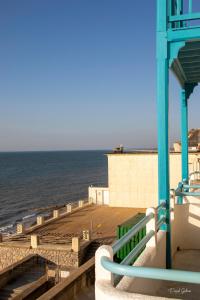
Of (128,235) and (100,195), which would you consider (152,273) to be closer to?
(128,235)

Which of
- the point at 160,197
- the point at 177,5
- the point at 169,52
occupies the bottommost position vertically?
the point at 160,197

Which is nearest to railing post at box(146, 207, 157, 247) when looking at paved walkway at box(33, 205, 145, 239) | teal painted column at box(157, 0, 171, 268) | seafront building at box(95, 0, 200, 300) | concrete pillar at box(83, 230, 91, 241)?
seafront building at box(95, 0, 200, 300)

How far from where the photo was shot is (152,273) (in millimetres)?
2910

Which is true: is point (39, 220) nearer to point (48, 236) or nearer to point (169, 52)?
point (48, 236)

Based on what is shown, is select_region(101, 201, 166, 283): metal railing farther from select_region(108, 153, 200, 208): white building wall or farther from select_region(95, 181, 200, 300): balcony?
select_region(108, 153, 200, 208): white building wall

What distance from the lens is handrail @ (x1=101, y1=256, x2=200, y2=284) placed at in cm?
274

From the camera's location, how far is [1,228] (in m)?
45.8

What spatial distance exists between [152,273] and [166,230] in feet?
12.6

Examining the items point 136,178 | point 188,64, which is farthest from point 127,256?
point 136,178

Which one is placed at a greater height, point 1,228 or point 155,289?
point 155,289

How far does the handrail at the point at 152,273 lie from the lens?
8.98ft

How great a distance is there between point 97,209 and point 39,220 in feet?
23.5

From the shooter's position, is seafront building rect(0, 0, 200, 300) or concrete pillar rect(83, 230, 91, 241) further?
concrete pillar rect(83, 230, 91, 241)

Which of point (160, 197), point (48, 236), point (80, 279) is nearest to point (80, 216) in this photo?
point (48, 236)
